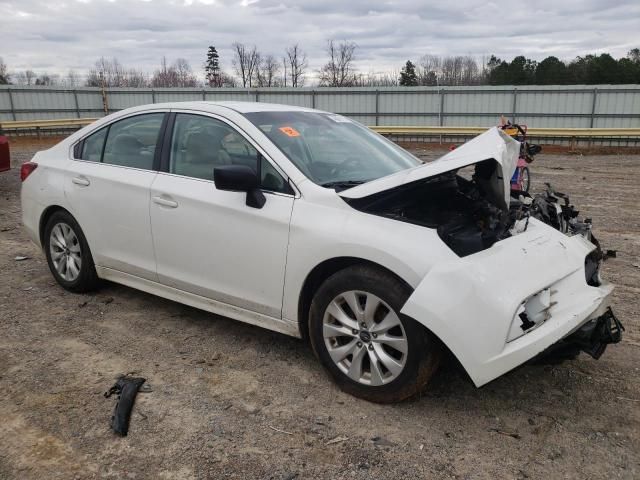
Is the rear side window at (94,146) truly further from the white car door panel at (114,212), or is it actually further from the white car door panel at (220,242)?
the white car door panel at (220,242)

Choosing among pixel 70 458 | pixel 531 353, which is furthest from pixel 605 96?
pixel 70 458

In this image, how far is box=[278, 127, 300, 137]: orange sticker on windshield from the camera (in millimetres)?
3748

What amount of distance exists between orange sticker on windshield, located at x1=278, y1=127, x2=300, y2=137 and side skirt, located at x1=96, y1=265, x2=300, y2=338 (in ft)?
4.09

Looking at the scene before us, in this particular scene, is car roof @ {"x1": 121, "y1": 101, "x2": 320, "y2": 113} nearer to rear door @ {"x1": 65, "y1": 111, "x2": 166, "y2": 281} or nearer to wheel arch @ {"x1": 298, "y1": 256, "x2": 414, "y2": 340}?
rear door @ {"x1": 65, "y1": 111, "x2": 166, "y2": 281}

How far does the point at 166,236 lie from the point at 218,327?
85 cm

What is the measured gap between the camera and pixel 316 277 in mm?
3223

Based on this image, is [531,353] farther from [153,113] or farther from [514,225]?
[153,113]

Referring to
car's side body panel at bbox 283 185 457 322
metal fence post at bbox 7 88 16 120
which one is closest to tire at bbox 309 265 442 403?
car's side body panel at bbox 283 185 457 322

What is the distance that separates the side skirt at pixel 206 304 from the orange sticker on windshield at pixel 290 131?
125 centimetres

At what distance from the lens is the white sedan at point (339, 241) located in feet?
8.96

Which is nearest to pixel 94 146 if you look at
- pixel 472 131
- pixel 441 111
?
pixel 472 131

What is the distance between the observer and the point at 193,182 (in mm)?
3766

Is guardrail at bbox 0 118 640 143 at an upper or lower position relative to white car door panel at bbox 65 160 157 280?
lower

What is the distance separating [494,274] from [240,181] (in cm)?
157
